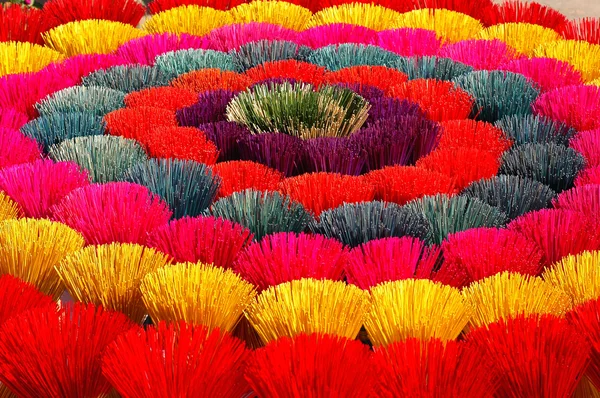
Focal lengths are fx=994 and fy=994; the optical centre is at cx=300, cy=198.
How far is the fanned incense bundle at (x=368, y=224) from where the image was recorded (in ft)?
2.96

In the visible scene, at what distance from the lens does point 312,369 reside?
668 millimetres

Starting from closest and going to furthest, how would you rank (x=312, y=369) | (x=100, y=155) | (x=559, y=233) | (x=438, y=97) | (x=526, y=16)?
1. (x=312, y=369)
2. (x=559, y=233)
3. (x=100, y=155)
4. (x=438, y=97)
5. (x=526, y=16)

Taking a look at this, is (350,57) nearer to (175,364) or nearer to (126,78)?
(126,78)

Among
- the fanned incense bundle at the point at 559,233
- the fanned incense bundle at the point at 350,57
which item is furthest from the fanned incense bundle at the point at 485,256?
the fanned incense bundle at the point at 350,57

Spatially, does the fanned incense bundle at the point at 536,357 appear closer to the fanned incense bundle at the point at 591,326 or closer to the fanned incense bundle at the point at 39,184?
the fanned incense bundle at the point at 591,326

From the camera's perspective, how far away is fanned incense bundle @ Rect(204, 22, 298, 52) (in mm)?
1611

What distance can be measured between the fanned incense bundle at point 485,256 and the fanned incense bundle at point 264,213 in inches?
5.8

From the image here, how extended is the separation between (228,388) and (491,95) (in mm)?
750

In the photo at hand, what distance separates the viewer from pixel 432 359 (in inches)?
26.7

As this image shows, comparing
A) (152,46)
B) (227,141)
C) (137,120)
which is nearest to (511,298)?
(227,141)

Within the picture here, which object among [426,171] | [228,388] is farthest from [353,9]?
[228,388]

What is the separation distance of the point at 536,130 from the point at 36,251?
0.63 m

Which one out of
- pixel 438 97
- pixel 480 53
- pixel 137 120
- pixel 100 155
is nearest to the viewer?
pixel 100 155

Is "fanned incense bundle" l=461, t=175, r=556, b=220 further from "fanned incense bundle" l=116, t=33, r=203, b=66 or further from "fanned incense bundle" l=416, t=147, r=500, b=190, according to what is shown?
"fanned incense bundle" l=116, t=33, r=203, b=66
